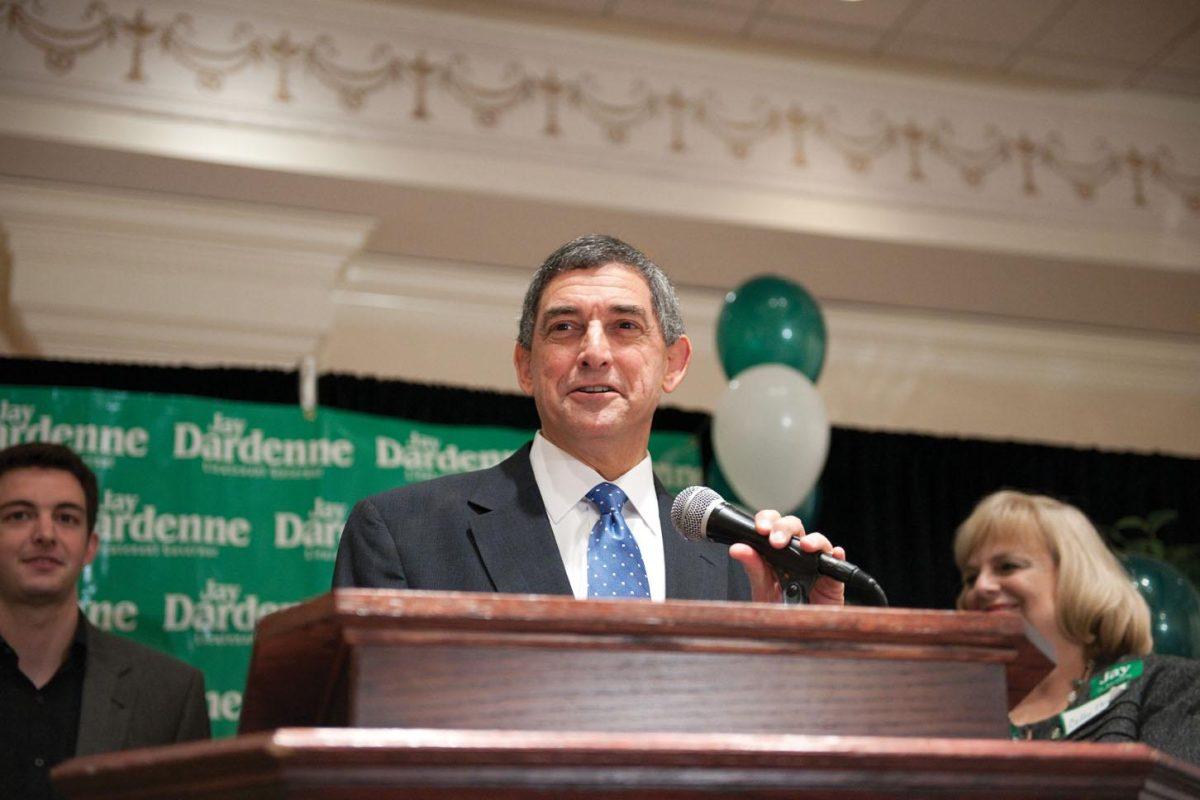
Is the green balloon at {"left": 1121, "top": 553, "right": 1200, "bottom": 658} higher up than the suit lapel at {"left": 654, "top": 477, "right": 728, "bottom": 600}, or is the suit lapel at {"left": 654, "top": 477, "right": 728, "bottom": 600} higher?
the green balloon at {"left": 1121, "top": 553, "right": 1200, "bottom": 658}

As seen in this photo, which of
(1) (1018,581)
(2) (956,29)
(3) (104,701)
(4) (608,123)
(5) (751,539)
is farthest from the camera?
(2) (956,29)

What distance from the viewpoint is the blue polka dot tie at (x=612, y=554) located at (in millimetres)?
1714

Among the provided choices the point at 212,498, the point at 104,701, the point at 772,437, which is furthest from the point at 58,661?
the point at 772,437

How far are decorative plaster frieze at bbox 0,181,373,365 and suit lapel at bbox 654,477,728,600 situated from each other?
3.10 metres

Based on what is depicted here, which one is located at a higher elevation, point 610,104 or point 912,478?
point 610,104

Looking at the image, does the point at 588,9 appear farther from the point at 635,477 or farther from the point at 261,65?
the point at 635,477

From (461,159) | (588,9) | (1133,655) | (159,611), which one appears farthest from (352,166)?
(1133,655)

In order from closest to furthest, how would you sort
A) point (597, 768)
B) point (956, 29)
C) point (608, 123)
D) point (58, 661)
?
point (597, 768)
point (58, 661)
point (608, 123)
point (956, 29)

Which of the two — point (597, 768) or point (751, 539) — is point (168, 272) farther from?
point (597, 768)

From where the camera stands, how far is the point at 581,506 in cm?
186

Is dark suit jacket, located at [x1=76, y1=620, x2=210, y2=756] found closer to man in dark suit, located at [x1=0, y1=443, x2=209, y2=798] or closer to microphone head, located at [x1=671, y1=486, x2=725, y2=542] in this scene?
man in dark suit, located at [x1=0, y1=443, x2=209, y2=798]

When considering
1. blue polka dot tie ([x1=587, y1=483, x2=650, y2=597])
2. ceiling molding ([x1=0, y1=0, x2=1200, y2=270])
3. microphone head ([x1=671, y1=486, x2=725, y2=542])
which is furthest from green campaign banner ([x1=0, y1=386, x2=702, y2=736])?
microphone head ([x1=671, y1=486, x2=725, y2=542])

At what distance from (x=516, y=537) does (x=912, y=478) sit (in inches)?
152

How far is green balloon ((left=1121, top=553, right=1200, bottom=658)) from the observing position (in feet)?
12.3
